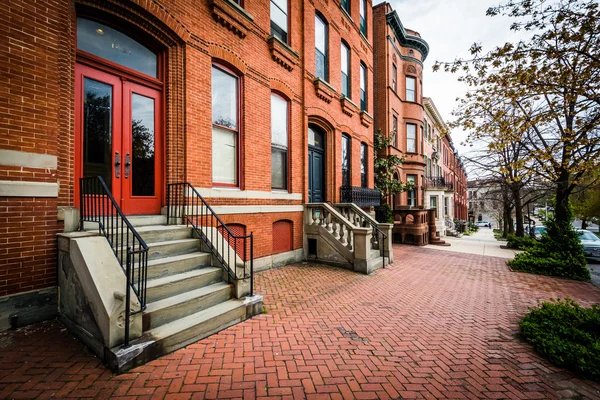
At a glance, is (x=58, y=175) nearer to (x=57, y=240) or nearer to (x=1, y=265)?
(x=57, y=240)

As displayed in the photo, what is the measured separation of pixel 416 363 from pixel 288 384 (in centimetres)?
168

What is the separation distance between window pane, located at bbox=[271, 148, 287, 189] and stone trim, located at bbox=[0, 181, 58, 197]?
5.26 m

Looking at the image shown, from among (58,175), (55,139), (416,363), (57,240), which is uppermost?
(55,139)

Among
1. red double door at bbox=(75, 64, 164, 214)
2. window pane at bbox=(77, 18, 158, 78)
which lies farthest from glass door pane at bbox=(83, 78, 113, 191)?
window pane at bbox=(77, 18, 158, 78)

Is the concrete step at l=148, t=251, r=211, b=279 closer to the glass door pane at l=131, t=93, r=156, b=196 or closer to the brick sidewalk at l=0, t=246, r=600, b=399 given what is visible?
the brick sidewalk at l=0, t=246, r=600, b=399

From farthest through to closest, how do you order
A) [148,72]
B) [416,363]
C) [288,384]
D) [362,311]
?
[148,72] → [362,311] → [416,363] → [288,384]

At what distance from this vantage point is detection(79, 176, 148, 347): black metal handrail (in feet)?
9.98

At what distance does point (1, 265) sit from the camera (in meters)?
3.50

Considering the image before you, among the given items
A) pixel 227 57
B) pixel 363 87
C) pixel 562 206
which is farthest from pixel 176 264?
pixel 562 206

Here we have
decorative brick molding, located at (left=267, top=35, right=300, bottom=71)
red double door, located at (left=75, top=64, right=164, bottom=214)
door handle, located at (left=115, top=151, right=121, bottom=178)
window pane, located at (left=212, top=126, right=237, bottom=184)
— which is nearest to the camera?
red double door, located at (left=75, top=64, right=164, bottom=214)

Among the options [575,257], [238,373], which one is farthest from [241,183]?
[575,257]

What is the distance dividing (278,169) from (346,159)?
440 cm

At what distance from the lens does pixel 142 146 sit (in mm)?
5406

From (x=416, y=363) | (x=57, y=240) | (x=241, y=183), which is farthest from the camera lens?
(x=241, y=183)
